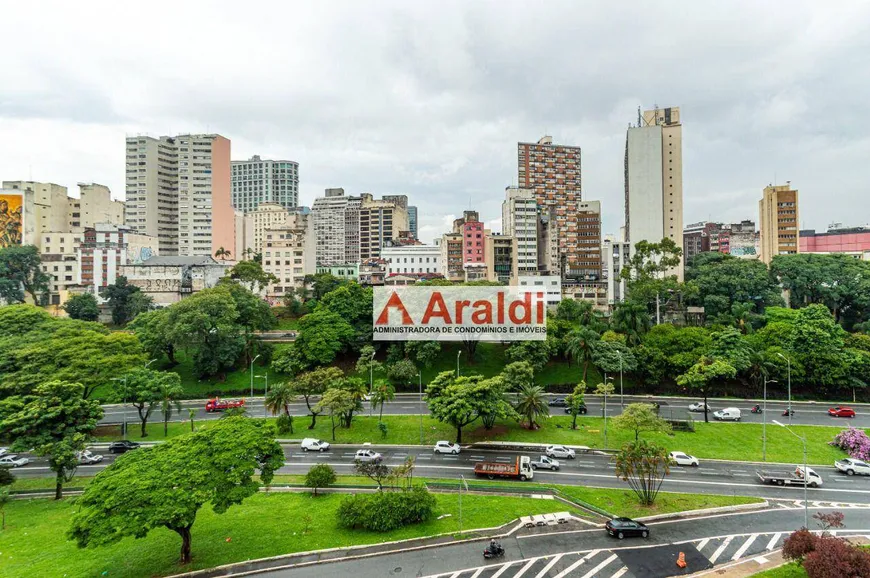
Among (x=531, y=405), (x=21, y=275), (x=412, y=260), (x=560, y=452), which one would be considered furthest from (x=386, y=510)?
(x=21, y=275)

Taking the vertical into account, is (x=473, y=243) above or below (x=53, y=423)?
above

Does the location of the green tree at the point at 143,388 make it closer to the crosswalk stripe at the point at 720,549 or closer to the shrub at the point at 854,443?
the crosswalk stripe at the point at 720,549

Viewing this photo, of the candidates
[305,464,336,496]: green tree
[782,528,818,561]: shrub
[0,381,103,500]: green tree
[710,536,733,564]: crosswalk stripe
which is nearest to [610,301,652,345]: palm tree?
[710,536,733,564]: crosswalk stripe

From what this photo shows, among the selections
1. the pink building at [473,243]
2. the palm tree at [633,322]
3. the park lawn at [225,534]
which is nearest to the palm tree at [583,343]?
the palm tree at [633,322]

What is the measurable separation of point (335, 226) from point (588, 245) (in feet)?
348

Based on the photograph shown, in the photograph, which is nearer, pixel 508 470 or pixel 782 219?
pixel 508 470

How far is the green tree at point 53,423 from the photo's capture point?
30750mm

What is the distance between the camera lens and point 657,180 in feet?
306

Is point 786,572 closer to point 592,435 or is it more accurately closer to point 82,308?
point 592,435

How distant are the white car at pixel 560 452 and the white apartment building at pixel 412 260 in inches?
3139

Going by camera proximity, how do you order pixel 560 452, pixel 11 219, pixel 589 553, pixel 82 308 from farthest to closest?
pixel 11 219 < pixel 82 308 < pixel 560 452 < pixel 589 553

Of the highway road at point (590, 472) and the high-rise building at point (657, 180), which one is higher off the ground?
the high-rise building at point (657, 180)

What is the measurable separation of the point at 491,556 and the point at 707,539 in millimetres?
12656

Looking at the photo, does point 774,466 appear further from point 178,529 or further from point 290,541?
point 178,529
